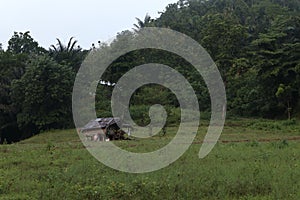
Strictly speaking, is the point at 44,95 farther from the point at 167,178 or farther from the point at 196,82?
the point at 167,178

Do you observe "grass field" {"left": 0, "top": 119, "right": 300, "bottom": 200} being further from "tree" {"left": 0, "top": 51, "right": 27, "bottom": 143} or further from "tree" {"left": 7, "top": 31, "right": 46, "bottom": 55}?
"tree" {"left": 7, "top": 31, "right": 46, "bottom": 55}

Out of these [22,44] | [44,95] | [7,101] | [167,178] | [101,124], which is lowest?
[167,178]

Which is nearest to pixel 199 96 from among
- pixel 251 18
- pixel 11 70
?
pixel 11 70

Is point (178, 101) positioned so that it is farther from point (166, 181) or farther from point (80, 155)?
point (166, 181)

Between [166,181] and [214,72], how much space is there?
27431 mm

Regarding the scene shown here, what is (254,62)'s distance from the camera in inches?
1433

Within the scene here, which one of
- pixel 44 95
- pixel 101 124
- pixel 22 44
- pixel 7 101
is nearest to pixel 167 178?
pixel 101 124

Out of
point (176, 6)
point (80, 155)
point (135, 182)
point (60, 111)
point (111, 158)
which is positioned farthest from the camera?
point (176, 6)

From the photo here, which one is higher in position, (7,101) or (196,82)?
(196,82)

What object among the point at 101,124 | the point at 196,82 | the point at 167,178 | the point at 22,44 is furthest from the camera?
the point at 22,44

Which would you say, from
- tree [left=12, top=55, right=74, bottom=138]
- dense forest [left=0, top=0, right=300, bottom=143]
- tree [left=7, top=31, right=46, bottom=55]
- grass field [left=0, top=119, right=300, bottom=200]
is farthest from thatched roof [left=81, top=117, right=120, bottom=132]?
tree [left=7, top=31, right=46, bottom=55]

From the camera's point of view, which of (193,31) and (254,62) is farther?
(193,31)

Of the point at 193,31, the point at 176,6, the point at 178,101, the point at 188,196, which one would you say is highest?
the point at 176,6

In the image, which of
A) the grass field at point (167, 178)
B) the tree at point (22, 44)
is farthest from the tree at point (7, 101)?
the grass field at point (167, 178)
